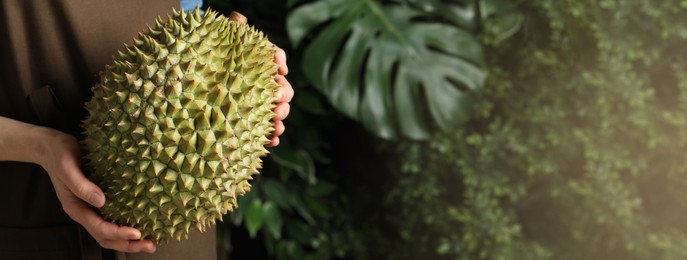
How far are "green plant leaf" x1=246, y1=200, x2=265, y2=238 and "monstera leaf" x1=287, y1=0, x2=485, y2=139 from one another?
1.04 ft

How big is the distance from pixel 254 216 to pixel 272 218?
46 millimetres

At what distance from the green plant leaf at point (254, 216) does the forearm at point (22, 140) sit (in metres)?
1.03

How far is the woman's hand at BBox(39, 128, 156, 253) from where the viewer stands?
2.13 ft

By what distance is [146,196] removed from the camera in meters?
0.70

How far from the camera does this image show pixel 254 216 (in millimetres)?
1710

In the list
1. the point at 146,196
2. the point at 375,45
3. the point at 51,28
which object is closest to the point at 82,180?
the point at 146,196

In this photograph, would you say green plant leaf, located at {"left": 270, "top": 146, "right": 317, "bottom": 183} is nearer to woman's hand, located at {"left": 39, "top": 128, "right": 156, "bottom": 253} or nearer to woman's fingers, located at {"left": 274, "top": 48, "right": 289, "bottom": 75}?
woman's fingers, located at {"left": 274, "top": 48, "right": 289, "bottom": 75}

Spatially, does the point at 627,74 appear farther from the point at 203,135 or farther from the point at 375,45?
the point at 203,135

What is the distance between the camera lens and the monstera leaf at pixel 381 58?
1.63 meters

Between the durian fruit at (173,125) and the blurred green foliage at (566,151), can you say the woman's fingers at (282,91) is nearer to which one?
the durian fruit at (173,125)

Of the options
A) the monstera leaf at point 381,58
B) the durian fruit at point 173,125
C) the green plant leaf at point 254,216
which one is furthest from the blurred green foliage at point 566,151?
Answer: the durian fruit at point 173,125

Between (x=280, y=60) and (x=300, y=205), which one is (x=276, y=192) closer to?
(x=300, y=205)

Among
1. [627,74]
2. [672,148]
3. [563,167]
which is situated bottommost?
[563,167]

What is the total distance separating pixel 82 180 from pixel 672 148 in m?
1.42
